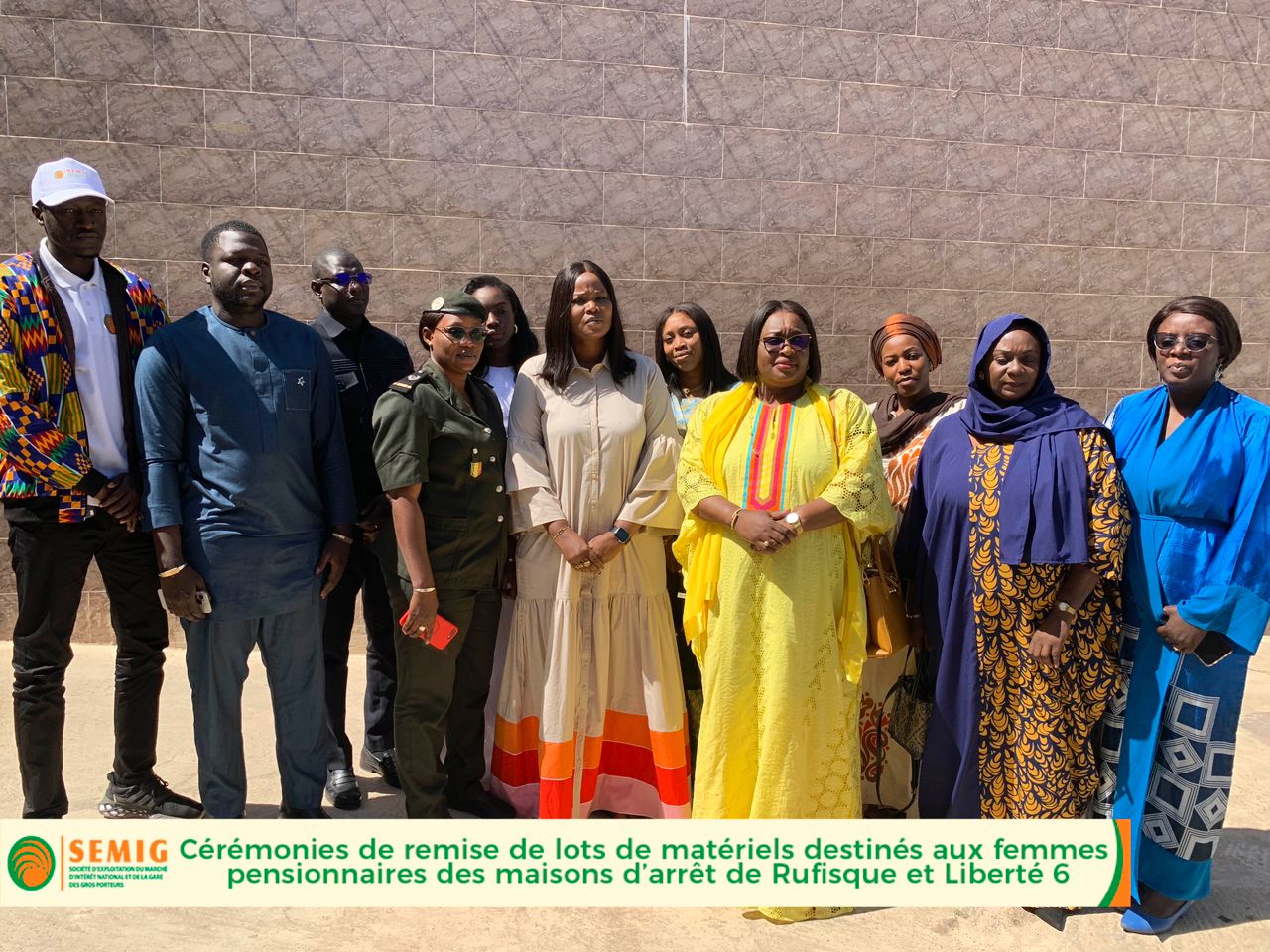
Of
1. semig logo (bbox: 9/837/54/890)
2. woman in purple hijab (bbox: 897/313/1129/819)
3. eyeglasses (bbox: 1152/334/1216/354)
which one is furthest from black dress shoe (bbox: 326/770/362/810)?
eyeglasses (bbox: 1152/334/1216/354)

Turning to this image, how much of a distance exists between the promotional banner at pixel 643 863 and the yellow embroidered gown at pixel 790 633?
122 mm

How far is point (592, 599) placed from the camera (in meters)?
3.51

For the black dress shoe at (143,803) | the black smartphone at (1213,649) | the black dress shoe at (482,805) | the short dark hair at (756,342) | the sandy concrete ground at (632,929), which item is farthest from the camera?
the black dress shoe at (482,805)

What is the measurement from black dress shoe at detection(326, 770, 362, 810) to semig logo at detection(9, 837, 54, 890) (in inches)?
40.5

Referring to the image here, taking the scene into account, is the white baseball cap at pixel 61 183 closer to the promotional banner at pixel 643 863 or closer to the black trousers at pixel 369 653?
the black trousers at pixel 369 653

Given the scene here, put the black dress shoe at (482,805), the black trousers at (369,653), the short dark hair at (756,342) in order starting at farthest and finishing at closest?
1. the black trousers at (369,653)
2. the black dress shoe at (482,805)
3. the short dark hair at (756,342)

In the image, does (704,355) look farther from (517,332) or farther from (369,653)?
(369,653)

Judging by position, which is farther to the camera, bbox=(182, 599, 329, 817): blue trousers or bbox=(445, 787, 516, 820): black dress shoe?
bbox=(445, 787, 516, 820): black dress shoe

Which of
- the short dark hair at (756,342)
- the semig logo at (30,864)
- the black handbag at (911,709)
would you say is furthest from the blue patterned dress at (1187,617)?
the semig logo at (30,864)

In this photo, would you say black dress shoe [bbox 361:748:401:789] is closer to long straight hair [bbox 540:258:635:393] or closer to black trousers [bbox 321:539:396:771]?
black trousers [bbox 321:539:396:771]

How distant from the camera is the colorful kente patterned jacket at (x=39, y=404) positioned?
10.4 ft

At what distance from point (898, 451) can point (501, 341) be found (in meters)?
1.68

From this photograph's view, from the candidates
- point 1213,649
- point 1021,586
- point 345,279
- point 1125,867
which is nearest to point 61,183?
point 345,279

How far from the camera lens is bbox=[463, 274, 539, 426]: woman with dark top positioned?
4.04 m
